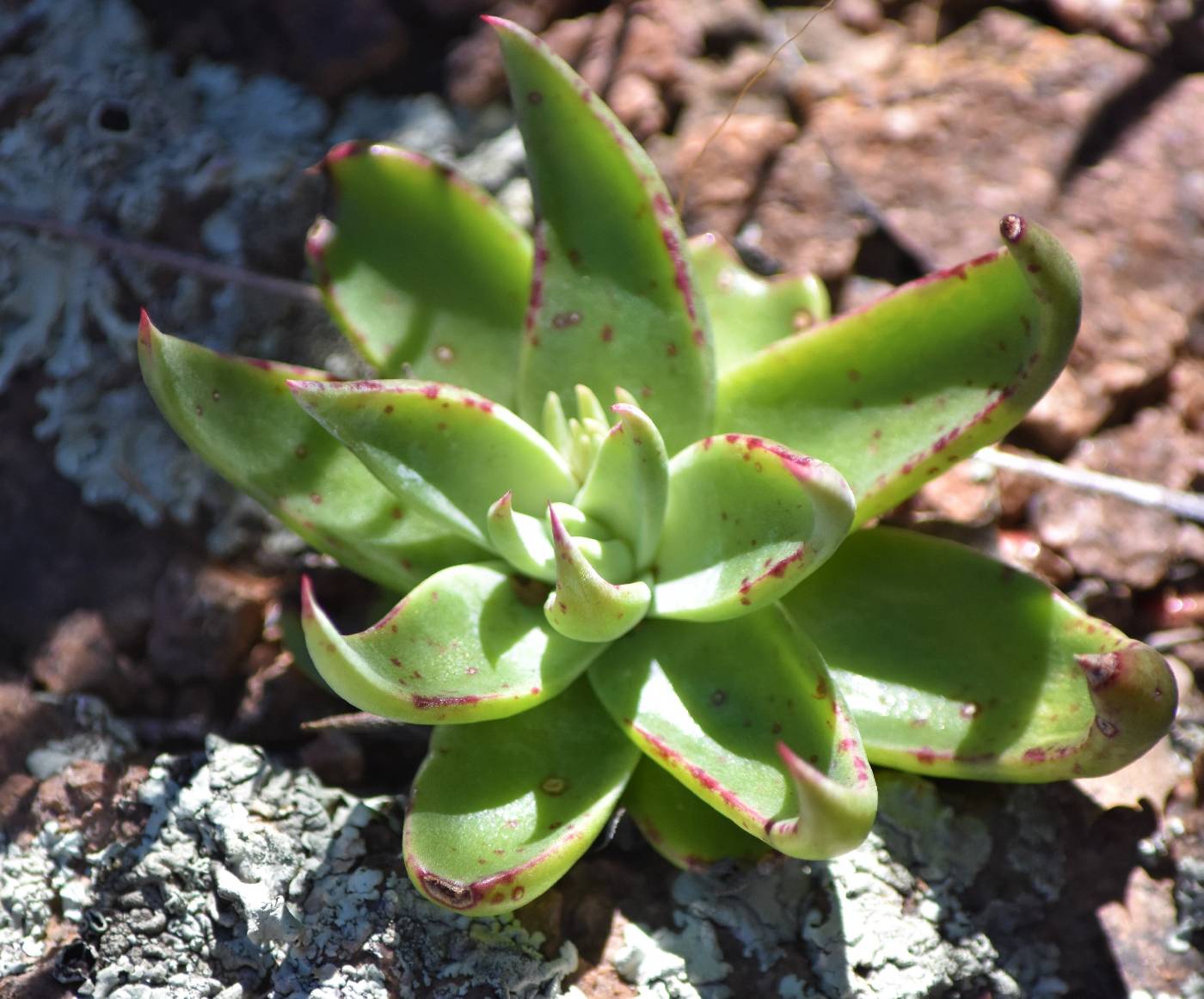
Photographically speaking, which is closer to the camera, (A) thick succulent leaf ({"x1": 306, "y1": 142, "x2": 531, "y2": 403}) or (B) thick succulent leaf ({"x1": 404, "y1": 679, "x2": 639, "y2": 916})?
(B) thick succulent leaf ({"x1": 404, "y1": 679, "x2": 639, "y2": 916})

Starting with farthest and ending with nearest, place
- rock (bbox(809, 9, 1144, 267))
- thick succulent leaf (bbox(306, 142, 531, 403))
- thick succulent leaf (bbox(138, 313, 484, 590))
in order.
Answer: rock (bbox(809, 9, 1144, 267)) → thick succulent leaf (bbox(306, 142, 531, 403)) → thick succulent leaf (bbox(138, 313, 484, 590))

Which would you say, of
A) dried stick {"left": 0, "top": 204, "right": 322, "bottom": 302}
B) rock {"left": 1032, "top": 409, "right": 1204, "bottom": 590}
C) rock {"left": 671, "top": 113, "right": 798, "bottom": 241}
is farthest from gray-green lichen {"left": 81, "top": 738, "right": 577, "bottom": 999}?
rock {"left": 671, "top": 113, "right": 798, "bottom": 241}

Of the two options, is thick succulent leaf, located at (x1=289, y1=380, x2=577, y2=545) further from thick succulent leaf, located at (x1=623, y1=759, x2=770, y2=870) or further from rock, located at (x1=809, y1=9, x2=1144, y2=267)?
rock, located at (x1=809, y1=9, x2=1144, y2=267)

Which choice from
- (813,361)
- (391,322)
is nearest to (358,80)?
(391,322)

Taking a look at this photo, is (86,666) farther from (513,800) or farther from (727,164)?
(727,164)

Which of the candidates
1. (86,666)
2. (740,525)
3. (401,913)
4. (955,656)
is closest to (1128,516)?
(955,656)

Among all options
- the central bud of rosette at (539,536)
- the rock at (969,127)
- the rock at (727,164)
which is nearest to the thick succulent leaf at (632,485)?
the central bud of rosette at (539,536)

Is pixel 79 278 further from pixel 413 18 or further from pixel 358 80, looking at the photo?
pixel 413 18
